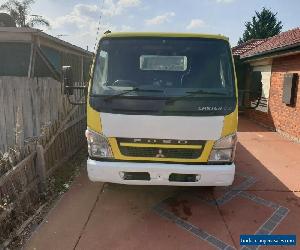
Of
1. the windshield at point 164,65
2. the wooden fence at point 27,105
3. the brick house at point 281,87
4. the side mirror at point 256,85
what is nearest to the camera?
the windshield at point 164,65

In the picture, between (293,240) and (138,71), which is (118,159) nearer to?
(138,71)

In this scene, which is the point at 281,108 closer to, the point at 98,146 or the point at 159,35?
the point at 159,35

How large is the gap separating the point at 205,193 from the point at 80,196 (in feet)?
7.25

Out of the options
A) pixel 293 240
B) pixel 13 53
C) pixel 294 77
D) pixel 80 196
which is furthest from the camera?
pixel 294 77

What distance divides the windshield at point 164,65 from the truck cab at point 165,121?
0.05 ft

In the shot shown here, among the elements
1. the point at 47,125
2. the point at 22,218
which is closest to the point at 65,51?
the point at 47,125

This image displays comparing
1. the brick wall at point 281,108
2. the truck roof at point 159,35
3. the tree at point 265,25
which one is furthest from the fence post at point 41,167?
the tree at point 265,25

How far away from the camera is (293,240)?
4.09 meters

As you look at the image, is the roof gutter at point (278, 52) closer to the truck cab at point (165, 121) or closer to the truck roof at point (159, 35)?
the truck roof at point (159, 35)

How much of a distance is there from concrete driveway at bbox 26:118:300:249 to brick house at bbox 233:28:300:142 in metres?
4.10

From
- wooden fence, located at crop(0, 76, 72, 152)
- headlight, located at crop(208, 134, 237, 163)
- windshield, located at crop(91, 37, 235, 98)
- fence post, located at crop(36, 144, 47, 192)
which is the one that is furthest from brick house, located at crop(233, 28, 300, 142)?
fence post, located at crop(36, 144, 47, 192)

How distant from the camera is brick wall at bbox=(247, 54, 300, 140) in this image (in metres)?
9.76

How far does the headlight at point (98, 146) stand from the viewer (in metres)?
4.29

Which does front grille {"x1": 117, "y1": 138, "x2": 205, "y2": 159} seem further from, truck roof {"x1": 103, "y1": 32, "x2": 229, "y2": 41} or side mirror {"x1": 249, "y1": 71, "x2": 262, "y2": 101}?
truck roof {"x1": 103, "y1": 32, "x2": 229, "y2": 41}
